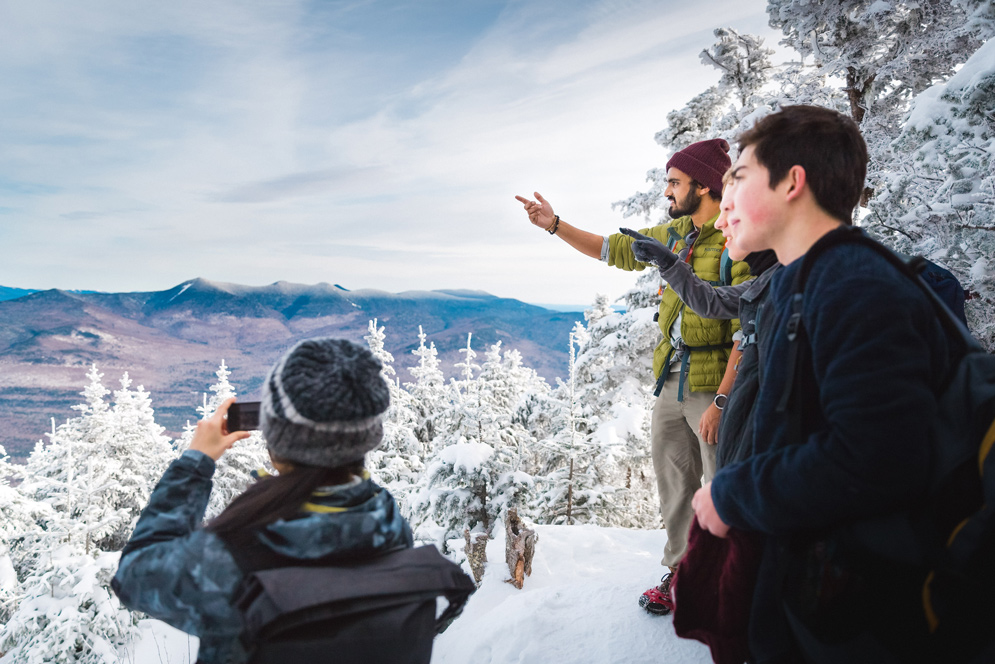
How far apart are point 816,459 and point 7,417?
9853 inches

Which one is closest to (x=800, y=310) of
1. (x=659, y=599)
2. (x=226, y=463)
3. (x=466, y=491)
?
(x=659, y=599)

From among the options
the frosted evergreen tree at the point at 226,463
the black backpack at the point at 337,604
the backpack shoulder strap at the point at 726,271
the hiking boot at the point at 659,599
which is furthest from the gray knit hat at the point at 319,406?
the frosted evergreen tree at the point at 226,463

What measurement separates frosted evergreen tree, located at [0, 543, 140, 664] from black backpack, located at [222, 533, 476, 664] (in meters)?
11.6

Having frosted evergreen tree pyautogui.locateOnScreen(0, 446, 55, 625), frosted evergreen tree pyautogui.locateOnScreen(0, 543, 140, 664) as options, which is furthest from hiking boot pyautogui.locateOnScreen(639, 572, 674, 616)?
frosted evergreen tree pyautogui.locateOnScreen(0, 446, 55, 625)

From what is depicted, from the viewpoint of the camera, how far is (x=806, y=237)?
5.49 feet

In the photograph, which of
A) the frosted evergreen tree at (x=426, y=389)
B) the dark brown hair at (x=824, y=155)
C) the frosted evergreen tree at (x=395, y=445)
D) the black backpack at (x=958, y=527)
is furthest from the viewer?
the frosted evergreen tree at (x=426, y=389)

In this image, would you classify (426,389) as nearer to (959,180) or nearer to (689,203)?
(689,203)

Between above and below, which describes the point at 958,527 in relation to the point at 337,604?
above

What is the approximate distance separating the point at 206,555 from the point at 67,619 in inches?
494

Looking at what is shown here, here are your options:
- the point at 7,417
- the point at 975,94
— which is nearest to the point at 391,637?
the point at 975,94

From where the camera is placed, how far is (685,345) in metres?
3.52

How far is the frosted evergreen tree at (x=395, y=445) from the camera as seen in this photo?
16469 millimetres

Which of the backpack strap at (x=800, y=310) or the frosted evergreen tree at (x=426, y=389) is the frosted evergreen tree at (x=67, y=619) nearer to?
the backpack strap at (x=800, y=310)

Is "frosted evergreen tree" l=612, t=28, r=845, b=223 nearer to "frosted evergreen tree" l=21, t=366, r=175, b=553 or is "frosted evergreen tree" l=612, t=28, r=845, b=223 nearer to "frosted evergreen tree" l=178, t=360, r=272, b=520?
"frosted evergreen tree" l=178, t=360, r=272, b=520
